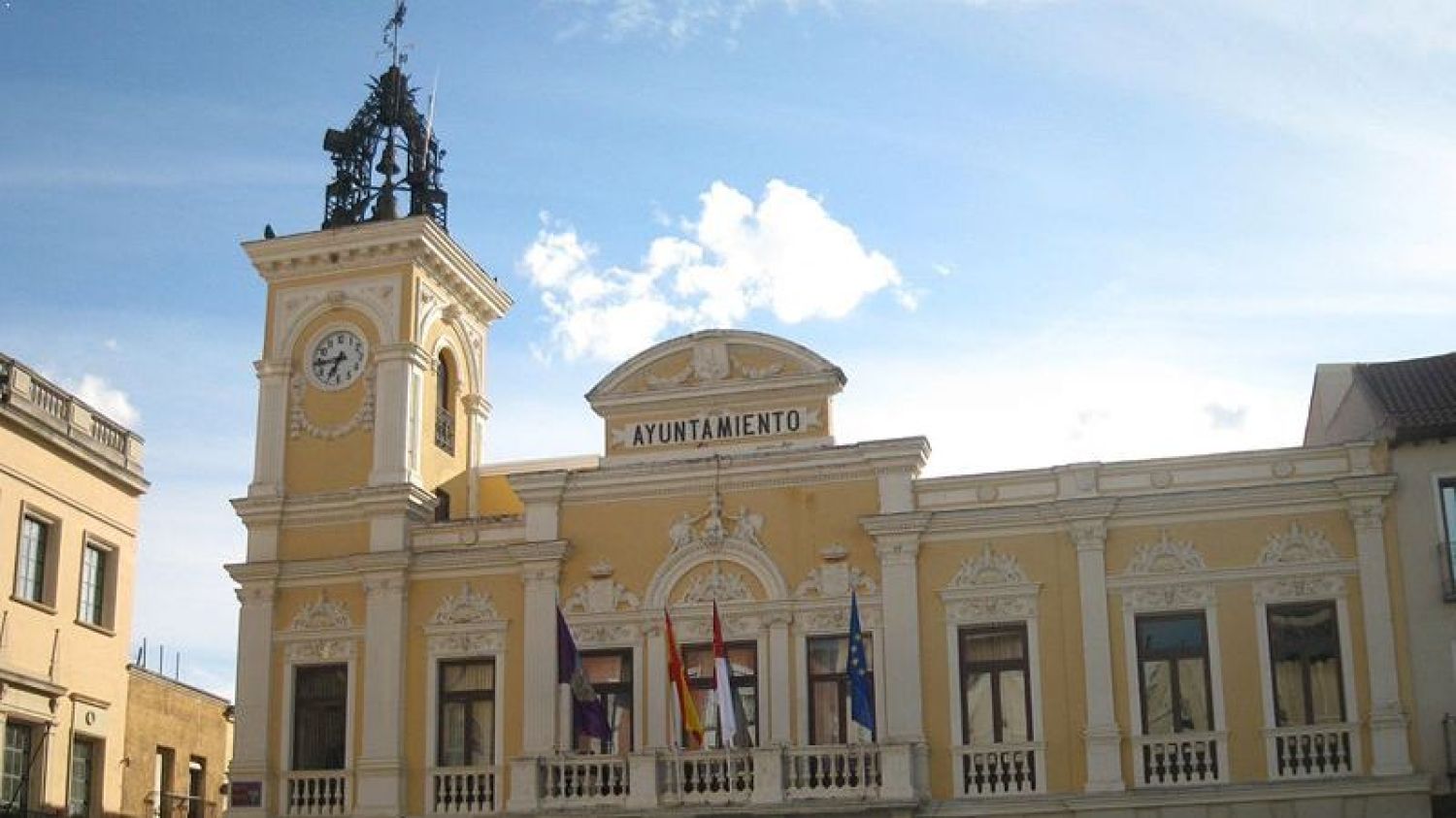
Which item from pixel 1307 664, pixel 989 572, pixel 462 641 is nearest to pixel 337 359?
pixel 462 641

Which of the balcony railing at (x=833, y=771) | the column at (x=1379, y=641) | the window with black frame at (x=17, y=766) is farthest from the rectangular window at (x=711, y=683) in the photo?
the window with black frame at (x=17, y=766)

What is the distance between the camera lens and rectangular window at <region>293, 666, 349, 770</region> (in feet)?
102

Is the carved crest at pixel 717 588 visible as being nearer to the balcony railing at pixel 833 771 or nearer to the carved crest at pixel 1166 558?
the balcony railing at pixel 833 771

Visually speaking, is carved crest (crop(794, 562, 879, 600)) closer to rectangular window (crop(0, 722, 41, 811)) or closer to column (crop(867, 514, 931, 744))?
column (crop(867, 514, 931, 744))

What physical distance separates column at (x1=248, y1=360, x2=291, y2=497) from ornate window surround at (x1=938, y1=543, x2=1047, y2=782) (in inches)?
476

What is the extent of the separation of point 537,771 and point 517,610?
3.10 metres

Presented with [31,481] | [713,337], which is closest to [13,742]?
[31,481]

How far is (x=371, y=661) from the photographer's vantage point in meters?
31.0

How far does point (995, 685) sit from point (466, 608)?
8.91 meters

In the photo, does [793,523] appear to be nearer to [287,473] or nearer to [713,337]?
[713,337]

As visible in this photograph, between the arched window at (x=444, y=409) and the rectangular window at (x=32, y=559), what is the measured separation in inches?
275

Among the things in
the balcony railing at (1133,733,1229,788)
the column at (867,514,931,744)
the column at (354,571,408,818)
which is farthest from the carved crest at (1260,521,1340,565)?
the column at (354,571,408,818)

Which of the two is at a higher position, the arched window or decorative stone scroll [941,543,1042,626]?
the arched window

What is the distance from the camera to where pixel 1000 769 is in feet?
92.1
